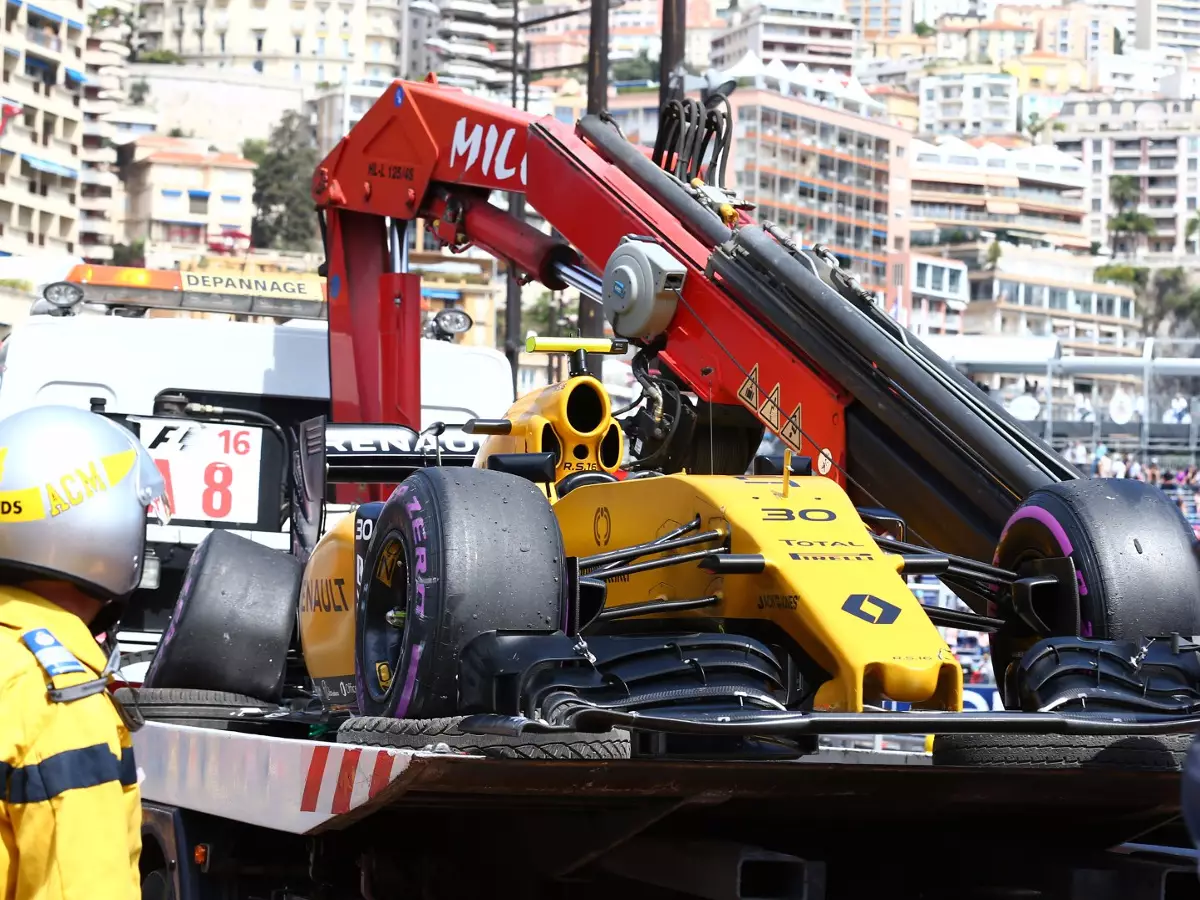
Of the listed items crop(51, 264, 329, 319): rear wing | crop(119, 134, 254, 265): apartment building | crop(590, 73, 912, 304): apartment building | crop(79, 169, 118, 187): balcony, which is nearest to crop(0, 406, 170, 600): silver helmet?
crop(51, 264, 329, 319): rear wing

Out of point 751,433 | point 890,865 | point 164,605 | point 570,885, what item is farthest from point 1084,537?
point 164,605

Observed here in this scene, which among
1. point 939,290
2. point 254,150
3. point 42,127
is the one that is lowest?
point 939,290

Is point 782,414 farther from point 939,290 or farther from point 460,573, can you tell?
point 939,290

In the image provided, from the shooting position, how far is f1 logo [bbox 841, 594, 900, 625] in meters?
5.50

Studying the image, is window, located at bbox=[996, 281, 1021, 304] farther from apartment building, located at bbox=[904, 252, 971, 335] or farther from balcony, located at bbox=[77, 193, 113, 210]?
balcony, located at bbox=[77, 193, 113, 210]

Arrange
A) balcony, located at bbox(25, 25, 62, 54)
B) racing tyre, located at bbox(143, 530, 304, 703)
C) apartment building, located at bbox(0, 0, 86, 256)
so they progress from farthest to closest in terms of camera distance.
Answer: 1. balcony, located at bbox(25, 25, 62, 54)
2. apartment building, located at bbox(0, 0, 86, 256)
3. racing tyre, located at bbox(143, 530, 304, 703)

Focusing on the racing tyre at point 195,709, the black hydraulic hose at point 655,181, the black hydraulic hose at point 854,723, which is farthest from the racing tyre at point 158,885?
the black hydraulic hose at point 655,181

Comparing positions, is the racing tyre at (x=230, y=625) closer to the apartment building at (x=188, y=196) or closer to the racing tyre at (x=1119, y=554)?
the racing tyre at (x=1119, y=554)

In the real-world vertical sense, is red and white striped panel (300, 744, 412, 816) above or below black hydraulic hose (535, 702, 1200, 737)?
below

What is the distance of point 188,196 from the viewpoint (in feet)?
497

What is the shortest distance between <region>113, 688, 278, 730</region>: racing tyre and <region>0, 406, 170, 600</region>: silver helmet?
296 cm

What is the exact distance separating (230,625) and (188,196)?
149 m

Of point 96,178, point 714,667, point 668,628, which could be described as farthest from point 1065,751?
point 96,178

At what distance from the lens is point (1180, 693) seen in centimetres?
543
